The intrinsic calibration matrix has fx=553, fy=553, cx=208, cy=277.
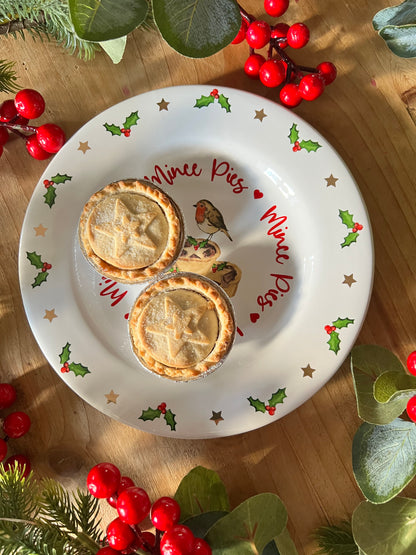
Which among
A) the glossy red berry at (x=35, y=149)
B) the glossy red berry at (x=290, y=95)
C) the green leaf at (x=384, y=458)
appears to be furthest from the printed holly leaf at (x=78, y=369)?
the glossy red berry at (x=290, y=95)

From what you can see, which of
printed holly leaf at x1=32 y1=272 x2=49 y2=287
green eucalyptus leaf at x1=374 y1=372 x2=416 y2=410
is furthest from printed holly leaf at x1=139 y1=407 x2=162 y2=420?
green eucalyptus leaf at x1=374 y1=372 x2=416 y2=410

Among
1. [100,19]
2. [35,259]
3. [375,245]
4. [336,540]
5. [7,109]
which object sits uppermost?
[7,109]

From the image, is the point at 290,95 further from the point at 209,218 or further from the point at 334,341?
the point at 334,341

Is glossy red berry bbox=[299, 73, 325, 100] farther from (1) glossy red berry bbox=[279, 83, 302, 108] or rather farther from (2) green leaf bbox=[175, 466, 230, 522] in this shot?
(2) green leaf bbox=[175, 466, 230, 522]

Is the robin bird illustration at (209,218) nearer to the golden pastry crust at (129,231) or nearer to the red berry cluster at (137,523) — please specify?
the golden pastry crust at (129,231)

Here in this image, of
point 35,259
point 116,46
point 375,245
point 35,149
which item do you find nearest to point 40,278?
point 35,259

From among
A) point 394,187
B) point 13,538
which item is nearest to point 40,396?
point 13,538
